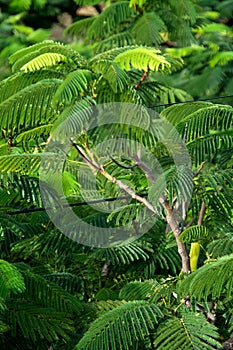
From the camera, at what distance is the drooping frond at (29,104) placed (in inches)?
115

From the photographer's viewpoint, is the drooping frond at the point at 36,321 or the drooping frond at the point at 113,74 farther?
the drooping frond at the point at 113,74

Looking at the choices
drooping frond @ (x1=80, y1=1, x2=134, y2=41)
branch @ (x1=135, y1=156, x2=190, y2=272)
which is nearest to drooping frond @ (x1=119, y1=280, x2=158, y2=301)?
branch @ (x1=135, y1=156, x2=190, y2=272)

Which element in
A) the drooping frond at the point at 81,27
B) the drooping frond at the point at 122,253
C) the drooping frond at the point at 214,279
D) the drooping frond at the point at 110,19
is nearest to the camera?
the drooping frond at the point at 214,279

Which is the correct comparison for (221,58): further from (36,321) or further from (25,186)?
(36,321)

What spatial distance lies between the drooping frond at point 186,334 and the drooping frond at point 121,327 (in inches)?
1.8

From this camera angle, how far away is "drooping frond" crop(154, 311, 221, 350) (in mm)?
2467

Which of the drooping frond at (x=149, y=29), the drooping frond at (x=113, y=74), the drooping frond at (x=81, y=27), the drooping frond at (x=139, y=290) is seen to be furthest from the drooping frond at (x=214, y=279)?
the drooping frond at (x=81, y=27)

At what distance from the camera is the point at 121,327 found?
8.37 feet

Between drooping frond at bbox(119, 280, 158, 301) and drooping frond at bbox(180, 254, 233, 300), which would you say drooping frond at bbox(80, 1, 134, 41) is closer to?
drooping frond at bbox(119, 280, 158, 301)

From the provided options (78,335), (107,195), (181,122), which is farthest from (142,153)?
(78,335)

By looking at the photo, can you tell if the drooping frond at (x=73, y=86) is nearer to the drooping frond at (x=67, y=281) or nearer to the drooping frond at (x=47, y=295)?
the drooping frond at (x=47, y=295)

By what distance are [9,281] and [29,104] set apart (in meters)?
0.67

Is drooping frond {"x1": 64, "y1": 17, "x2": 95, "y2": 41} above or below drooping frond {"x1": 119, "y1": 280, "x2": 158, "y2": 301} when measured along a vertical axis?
above

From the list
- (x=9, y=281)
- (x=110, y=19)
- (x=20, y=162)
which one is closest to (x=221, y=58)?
(x=110, y=19)
